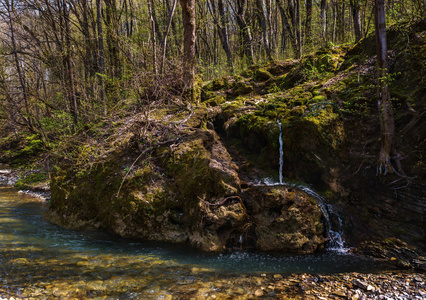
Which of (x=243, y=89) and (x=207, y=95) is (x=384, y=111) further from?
(x=207, y=95)

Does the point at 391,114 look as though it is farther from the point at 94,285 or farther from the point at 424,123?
the point at 94,285

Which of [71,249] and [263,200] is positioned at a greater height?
[263,200]

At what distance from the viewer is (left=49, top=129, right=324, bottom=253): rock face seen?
5062 millimetres

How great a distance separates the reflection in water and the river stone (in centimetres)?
26

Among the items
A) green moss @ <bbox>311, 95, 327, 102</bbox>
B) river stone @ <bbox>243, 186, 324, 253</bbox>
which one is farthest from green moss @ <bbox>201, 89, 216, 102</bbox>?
river stone @ <bbox>243, 186, 324, 253</bbox>

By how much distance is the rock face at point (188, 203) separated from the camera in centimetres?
506

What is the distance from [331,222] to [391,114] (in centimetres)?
267

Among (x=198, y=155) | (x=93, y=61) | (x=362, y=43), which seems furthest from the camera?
(x=93, y=61)

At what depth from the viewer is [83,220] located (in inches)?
240

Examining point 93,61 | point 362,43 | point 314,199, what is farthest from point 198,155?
point 93,61

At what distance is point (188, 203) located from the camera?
215 inches

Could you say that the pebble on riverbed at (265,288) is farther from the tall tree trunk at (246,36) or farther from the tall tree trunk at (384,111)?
the tall tree trunk at (246,36)

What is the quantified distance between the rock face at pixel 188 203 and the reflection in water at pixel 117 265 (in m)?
0.31

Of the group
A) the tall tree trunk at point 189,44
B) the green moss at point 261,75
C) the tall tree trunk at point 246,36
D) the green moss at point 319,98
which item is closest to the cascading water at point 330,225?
the green moss at point 319,98
